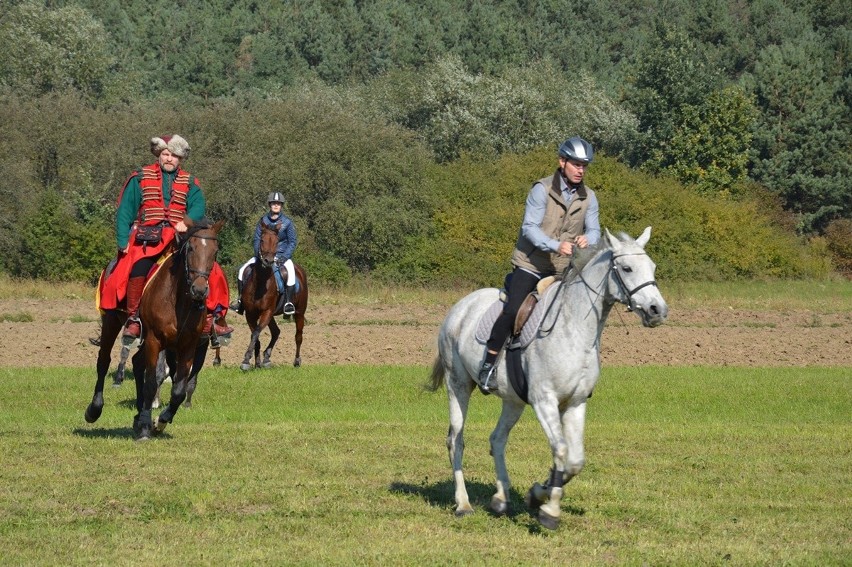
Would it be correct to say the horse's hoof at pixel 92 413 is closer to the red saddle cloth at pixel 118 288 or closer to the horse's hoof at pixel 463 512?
the red saddle cloth at pixel 118 288

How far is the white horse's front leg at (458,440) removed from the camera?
32.7ft

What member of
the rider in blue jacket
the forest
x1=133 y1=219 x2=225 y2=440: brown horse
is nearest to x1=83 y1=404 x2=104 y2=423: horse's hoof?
x1=133 y1=219 x2=225 y2=440: brown horse

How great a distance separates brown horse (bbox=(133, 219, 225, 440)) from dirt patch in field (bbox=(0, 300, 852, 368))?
10.2 metres

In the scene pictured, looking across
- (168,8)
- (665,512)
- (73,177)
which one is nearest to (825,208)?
(73,177)

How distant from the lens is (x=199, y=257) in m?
12.6

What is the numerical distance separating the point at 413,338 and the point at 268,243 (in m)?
6.51

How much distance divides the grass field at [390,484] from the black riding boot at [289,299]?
4.07 meters

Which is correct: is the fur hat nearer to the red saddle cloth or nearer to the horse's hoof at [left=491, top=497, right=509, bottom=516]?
the red saddle cloth

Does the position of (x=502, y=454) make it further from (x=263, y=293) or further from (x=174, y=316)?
(x=263, y=293)

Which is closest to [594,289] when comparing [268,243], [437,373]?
[437,373]

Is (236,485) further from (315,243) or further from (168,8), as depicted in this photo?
(168,8)

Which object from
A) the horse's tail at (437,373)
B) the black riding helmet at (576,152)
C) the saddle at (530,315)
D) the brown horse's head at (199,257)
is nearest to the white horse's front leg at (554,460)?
the saddle at (530,315)

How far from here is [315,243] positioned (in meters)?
52.0

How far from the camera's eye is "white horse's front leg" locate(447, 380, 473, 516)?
32.7 ft
